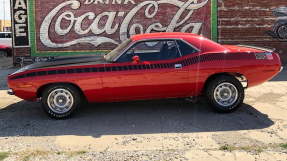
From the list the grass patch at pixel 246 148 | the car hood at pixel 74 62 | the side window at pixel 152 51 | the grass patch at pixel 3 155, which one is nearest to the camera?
the grass patch at pixel 3 155

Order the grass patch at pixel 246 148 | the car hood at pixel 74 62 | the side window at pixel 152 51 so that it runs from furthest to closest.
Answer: the car hood at pixel 74 62
the side window at pixel 152 51
the grass patch at pixel 246 148

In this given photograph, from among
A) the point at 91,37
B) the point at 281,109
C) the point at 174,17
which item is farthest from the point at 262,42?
the point at 281,109

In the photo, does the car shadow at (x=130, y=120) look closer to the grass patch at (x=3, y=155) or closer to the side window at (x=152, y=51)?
the grass patch at (x=3, y=155)

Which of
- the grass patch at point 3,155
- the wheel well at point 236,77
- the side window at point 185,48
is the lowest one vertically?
the grass patch at point 3,155

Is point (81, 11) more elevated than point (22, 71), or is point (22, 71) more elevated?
point (81, 11)

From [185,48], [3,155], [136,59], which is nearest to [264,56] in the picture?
[185,48]

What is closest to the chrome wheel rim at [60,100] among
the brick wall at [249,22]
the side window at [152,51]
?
the side window at [152,51]

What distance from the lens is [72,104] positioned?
671 cm

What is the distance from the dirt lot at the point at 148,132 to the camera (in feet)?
16.5

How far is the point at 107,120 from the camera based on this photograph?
22.0ft

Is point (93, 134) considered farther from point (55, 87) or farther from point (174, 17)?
point (174, 17)

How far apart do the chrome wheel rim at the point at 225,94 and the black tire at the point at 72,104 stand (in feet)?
8.32

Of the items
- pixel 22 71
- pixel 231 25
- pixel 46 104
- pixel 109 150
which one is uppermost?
pixel 231 25

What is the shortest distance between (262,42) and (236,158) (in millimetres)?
10354
